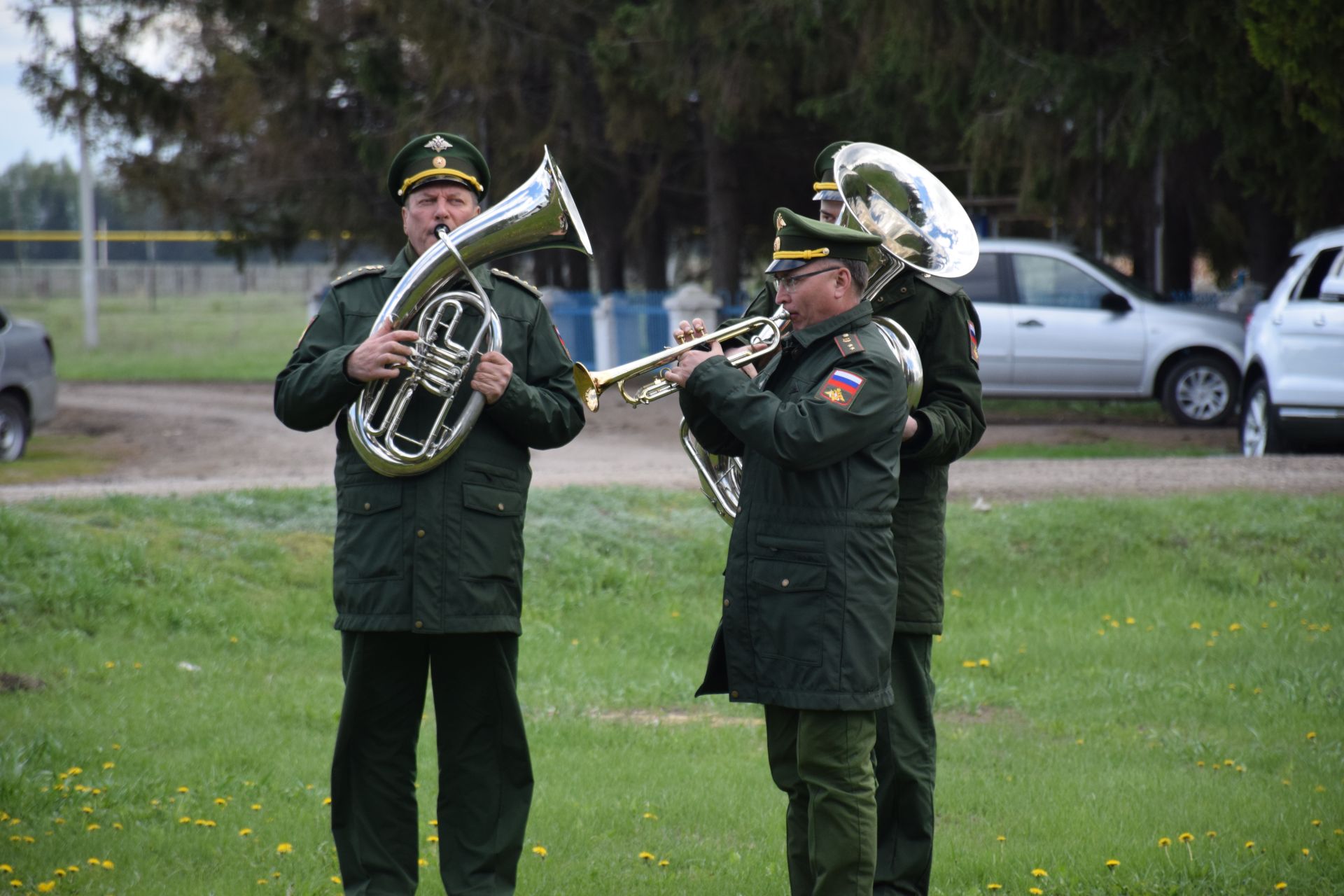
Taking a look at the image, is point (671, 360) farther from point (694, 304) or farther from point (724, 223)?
point (724, 223)

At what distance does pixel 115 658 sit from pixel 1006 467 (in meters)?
6.47

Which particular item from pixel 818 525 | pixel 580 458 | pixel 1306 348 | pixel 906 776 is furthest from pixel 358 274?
pixel 580 458

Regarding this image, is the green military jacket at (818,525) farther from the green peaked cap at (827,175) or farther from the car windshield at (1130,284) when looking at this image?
the car windshield at (1130,284)

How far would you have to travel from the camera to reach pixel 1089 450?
13.1 meters

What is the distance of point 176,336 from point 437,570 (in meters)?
33.1

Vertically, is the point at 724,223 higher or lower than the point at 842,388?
higher

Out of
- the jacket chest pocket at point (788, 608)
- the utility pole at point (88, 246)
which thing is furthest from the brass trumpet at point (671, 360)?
the utility pole at point (88, 246)

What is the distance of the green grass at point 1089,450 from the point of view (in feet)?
41.7

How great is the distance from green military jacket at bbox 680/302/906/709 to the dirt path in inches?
240

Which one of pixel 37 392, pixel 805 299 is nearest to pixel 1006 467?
pixel 805 299

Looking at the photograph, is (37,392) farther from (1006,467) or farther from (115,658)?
(1006,467)

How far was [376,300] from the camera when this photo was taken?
397cm

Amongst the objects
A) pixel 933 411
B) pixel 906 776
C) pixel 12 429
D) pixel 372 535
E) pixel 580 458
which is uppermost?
pixel 933 411

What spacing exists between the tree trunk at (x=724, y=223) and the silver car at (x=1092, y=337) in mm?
4727
